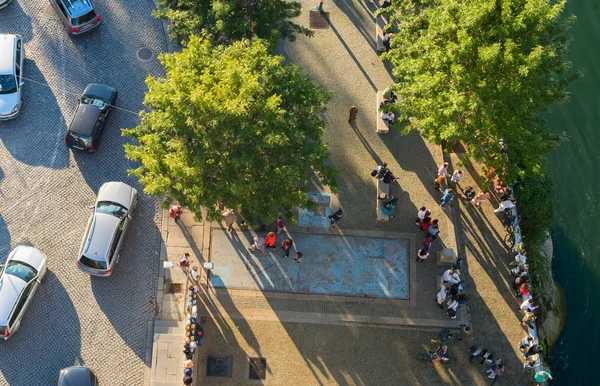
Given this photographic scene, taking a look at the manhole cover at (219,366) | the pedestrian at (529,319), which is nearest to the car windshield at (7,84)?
the manhole cover at (219,366)

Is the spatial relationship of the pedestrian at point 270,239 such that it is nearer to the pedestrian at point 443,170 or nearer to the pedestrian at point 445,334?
the pedestrian at point 445,334

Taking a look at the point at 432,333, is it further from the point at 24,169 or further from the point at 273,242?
the point at 24,169

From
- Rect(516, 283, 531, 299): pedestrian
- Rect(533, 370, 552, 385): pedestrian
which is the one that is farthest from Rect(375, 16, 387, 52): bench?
Rect(533, 370, 552, 385): pedestrian

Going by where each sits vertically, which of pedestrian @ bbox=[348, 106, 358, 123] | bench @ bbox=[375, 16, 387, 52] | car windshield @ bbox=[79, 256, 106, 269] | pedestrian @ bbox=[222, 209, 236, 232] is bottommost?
pedestrian @ bbox=[222, 209, 236, 232]

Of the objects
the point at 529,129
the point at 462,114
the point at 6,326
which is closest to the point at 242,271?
the point at 6,326

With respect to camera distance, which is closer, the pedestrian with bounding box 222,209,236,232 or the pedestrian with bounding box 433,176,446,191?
the pedestrian with bounding box 222,209,236,232

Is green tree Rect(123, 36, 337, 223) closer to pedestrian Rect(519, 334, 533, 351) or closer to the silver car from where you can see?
the silver car

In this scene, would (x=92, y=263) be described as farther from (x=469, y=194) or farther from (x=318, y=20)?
(x=318, y=20)
